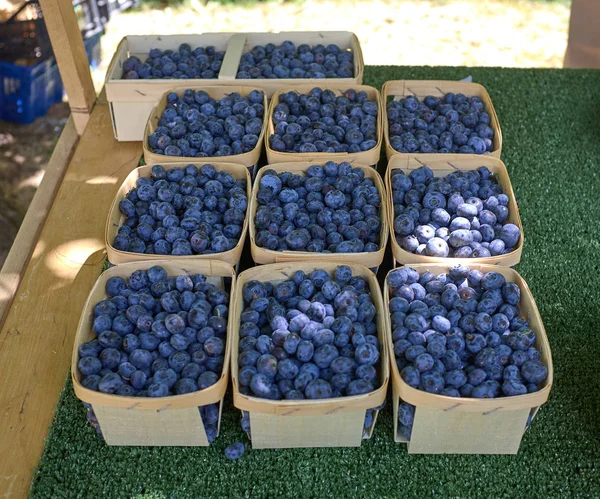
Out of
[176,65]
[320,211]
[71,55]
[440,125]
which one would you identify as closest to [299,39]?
[176,65]

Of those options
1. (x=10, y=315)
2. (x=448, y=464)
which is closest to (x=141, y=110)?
(x=10, y=315)

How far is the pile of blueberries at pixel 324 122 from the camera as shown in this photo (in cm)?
225

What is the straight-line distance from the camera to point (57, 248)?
7.59 ft

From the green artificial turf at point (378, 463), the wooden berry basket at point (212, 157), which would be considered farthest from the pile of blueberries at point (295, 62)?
the green artificial turf at point (378, 463)

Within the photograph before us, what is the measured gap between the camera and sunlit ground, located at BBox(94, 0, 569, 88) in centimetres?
445

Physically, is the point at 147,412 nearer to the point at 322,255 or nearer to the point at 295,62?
the point at 322,255

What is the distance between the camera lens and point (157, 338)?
1.65 metres

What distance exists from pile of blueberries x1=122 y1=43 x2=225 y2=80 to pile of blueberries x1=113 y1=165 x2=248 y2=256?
28.4 inches

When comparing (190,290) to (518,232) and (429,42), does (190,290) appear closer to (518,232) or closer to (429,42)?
(518,232)

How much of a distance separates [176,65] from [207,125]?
0.57m

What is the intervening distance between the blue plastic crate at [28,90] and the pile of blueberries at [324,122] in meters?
1.86

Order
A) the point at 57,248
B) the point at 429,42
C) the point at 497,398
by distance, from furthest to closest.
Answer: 1. the point at 429,42
2. the point at 57,248
3. the point at 497,398

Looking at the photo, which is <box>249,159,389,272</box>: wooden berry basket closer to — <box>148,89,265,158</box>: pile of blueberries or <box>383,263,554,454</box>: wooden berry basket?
<box>383,263,554,454</box>: wooden berry basket

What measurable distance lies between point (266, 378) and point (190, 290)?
0.40m
